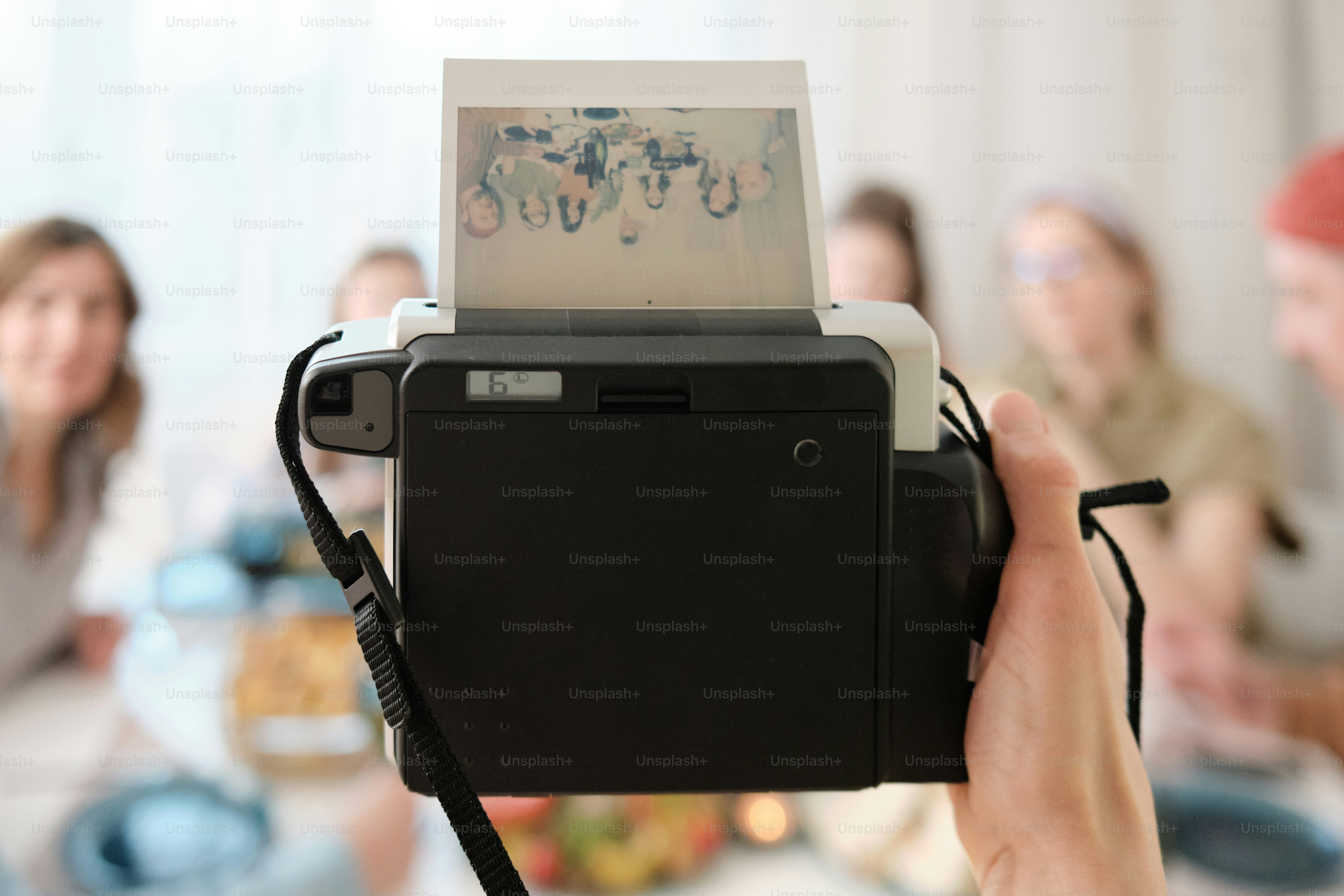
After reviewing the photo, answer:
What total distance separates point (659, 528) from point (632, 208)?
0.22 meters

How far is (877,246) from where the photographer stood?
1.65m

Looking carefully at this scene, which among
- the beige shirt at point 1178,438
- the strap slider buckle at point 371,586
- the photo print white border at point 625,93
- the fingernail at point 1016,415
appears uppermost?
the photo print white border at point 625,93

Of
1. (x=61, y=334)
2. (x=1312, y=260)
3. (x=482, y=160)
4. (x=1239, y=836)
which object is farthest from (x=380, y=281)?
(x=1239, y=836)

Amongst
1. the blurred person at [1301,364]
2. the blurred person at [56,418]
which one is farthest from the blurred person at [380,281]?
the blurred person at [1301,364]

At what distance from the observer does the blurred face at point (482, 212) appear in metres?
0.60

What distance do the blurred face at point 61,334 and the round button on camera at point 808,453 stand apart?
1.45 meters

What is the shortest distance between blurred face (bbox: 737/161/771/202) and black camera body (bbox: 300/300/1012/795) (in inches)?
3.9

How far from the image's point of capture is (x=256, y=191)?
1.57 m

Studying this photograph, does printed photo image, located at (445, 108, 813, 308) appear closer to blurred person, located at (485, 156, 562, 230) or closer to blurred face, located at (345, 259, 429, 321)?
blurred person, located at (485, 156, 562, 230)

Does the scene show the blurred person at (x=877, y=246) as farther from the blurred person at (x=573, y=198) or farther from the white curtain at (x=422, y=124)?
the blurred person at (x=573, y=198)

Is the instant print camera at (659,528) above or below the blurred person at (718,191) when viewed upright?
below

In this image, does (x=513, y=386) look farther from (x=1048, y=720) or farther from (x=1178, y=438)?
(x=1178, y=438)

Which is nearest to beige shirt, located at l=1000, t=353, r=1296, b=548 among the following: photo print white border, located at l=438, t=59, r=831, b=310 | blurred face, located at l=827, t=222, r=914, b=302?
blurred face, located at l=827, t=222, r=914, b=302

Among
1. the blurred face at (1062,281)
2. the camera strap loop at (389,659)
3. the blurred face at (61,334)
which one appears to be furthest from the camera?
the blurred face at (1062,281)
